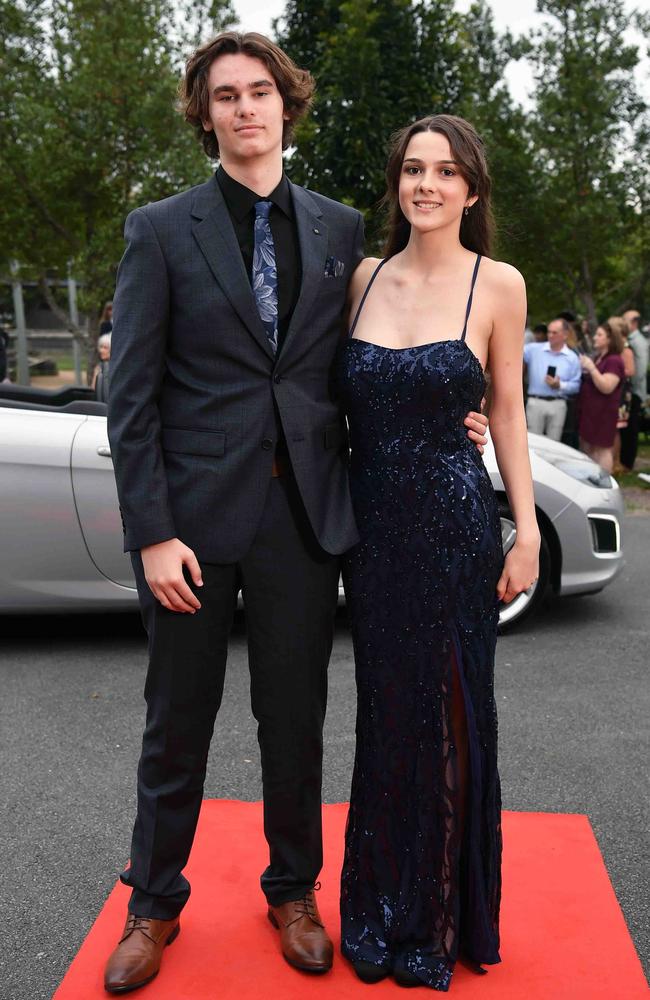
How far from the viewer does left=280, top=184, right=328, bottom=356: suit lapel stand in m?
2.31

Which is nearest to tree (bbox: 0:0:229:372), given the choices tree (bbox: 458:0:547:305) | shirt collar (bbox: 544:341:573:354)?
tree (bbox: 458:0:547:305)

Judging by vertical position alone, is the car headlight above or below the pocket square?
below

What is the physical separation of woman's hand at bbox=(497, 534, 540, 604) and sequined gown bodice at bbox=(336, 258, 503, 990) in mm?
28

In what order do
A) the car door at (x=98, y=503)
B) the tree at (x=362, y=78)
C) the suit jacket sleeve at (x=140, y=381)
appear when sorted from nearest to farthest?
the suit jacket sleeve at (x=140, y=381) < the car door at (x=98, y=503) < the tree at (x=362, y=78)

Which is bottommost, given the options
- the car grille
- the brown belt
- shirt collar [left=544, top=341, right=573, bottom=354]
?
the car grille

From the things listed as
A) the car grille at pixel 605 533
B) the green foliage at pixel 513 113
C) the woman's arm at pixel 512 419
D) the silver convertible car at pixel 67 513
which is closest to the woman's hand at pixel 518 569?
the woman's arm at pixel 512 419

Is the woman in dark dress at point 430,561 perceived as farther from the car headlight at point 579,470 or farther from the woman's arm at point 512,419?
the car headlight at point 579,470

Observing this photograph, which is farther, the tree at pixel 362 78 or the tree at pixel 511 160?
the tree at pixel 511 160

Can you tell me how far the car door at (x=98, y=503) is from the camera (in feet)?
15.8

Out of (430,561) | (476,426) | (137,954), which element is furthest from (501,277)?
(137,954)

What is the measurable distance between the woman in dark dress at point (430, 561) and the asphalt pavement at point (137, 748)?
64cm

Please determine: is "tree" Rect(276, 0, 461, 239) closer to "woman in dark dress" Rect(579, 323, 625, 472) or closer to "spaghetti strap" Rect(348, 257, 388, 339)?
"woman in dark dress" Rect(579, 323, 625, 472)

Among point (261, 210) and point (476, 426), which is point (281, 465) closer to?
point (476, 426)

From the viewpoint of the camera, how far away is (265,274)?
2.33m
